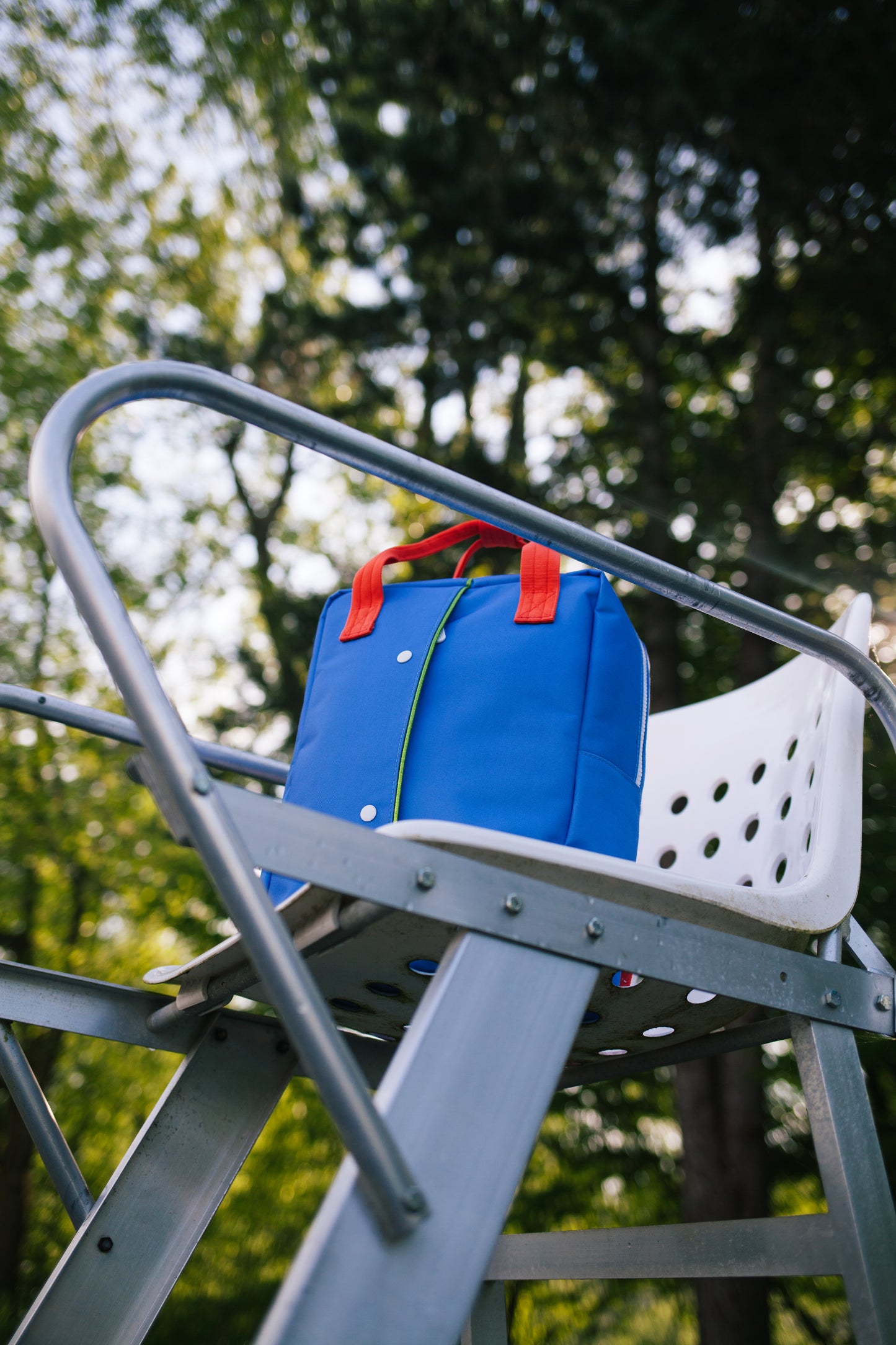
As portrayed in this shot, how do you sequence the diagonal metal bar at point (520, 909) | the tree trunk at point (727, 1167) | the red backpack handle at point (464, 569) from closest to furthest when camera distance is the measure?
the diagonal metal bar at point (520, 909) < the red backpack handle at point (464, 569) < the tree trunk at point (727, 1167)

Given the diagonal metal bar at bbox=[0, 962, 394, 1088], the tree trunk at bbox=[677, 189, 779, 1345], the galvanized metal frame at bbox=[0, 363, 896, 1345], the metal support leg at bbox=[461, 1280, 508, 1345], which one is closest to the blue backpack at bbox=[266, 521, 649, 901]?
the galvanized metal frame at bbox=[0, 363, 896, 1345]

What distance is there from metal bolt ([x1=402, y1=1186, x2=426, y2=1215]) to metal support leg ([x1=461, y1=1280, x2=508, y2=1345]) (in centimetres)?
109

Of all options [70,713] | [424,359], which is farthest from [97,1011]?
[424,359]

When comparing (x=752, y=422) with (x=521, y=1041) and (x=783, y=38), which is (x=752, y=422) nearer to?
(x=783, y=38)

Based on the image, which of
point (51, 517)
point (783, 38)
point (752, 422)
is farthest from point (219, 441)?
point (51, 517)

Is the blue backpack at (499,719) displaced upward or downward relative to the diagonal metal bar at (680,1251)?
upward

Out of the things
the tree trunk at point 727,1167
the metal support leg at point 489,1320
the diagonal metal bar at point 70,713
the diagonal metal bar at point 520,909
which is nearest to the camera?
the diagonal metal bar at point 520,909

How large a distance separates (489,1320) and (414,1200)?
1.16m

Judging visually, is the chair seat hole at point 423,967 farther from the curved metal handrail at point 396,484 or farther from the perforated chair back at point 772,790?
the curved metal handrail at point 396,484

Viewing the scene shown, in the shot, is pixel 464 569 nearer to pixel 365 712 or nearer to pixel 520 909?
pixel 365 712

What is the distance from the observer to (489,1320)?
61.4 inches

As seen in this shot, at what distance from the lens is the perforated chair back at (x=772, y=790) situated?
1.06 meters

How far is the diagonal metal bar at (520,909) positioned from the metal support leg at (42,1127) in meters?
0.64

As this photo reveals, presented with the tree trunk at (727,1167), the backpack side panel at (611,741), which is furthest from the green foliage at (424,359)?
the backpack side panel at (611,741)
